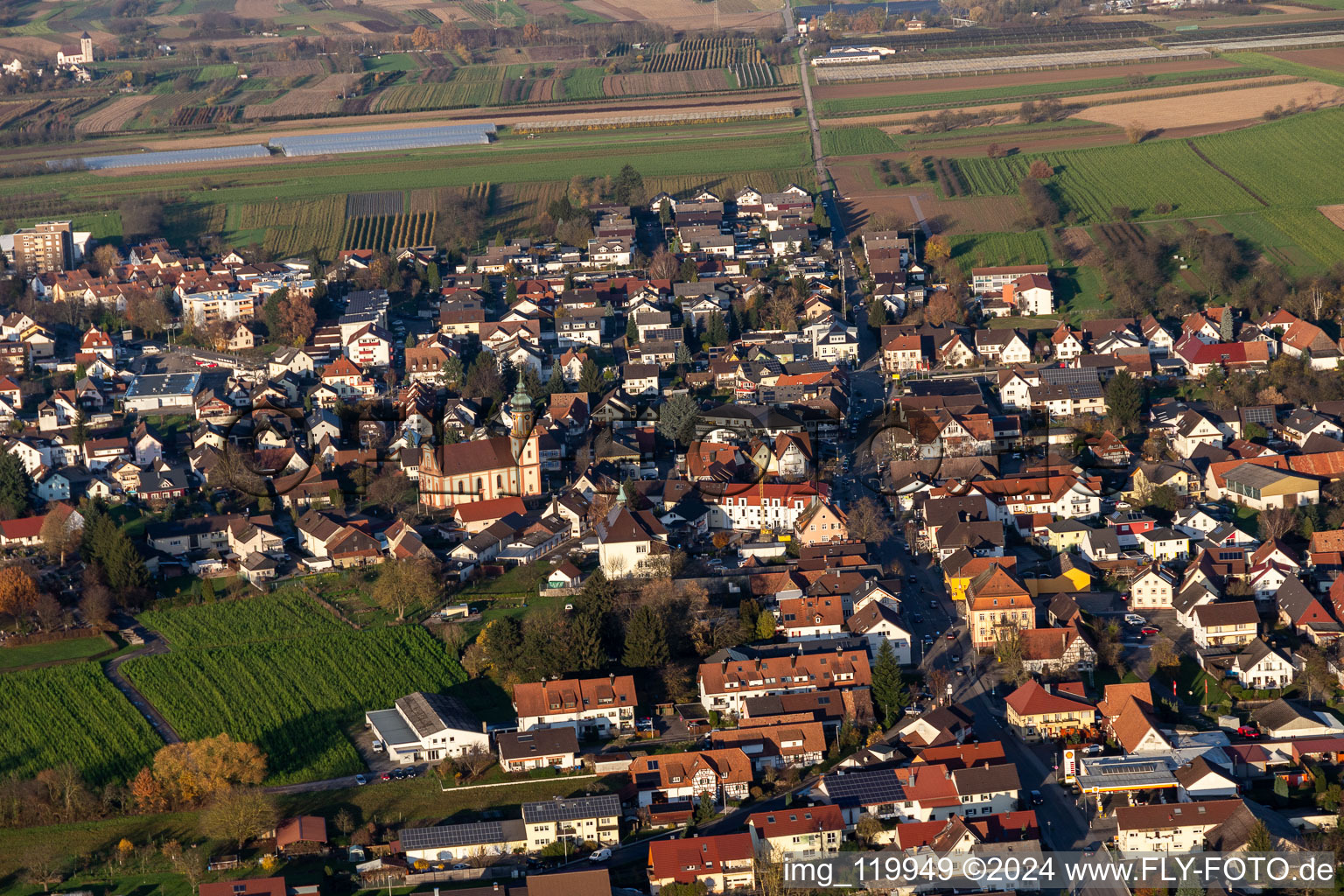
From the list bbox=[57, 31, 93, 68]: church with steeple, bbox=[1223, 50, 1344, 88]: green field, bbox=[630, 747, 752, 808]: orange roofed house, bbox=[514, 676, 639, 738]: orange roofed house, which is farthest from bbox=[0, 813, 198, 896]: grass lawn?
bbox=[57, 31, 93, 68]: church with steeple

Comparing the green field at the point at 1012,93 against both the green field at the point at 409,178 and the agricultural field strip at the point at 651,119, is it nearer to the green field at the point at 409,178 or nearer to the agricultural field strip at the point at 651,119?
the agricultural field strip at the point at 651,119

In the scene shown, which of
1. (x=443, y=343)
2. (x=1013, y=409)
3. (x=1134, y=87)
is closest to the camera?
(x=1013, y=409)

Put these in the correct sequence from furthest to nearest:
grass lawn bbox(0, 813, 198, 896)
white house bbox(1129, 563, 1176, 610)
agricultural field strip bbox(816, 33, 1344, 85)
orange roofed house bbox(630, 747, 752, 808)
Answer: agricultural field strip bbox(816, 33, 1344, 85)
white house bbox(1129, 563, 1176, 610)
orange roofed house bbox(630, 747, 752, 808)
grass lawn bbox(0, 813, 198, 896)

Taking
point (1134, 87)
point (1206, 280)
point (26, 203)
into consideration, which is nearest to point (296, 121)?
point (26, 203)

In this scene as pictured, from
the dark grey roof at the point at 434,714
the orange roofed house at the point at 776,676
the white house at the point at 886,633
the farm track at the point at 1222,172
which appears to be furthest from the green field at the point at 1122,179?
the dark grey roof at the point at 434,714

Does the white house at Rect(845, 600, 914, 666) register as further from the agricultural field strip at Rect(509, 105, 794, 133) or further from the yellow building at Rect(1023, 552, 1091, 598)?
the agricultural field strip at Rect(509, 105, 794, 133)

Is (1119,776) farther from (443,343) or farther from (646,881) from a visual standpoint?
(443,343)

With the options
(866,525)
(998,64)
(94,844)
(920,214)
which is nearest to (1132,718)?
(866,525)
